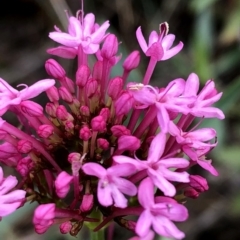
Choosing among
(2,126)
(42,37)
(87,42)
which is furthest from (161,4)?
(2,126)

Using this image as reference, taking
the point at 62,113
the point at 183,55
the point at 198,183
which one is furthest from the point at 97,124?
the point at 183,55

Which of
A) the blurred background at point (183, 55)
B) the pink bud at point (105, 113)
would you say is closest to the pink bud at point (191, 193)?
the pink bud at point (105, 113)

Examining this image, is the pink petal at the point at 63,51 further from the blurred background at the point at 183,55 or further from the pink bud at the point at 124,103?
the blurred background at the point at 183,55

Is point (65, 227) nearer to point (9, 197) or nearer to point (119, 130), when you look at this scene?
point (9, 197)

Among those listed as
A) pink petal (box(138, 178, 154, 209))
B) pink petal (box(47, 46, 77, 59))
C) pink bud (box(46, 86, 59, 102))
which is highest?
pink petal (box(47, 46, 77, 59))

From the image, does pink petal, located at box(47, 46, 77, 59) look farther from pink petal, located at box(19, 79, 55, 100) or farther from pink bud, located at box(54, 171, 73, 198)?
pink bud, located at box(54, 171, 73, 198)

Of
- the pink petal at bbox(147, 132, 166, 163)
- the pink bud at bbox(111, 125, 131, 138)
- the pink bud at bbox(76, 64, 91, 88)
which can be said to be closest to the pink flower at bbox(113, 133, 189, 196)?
the pink petal at bbox(147, 132, 166, 163)
